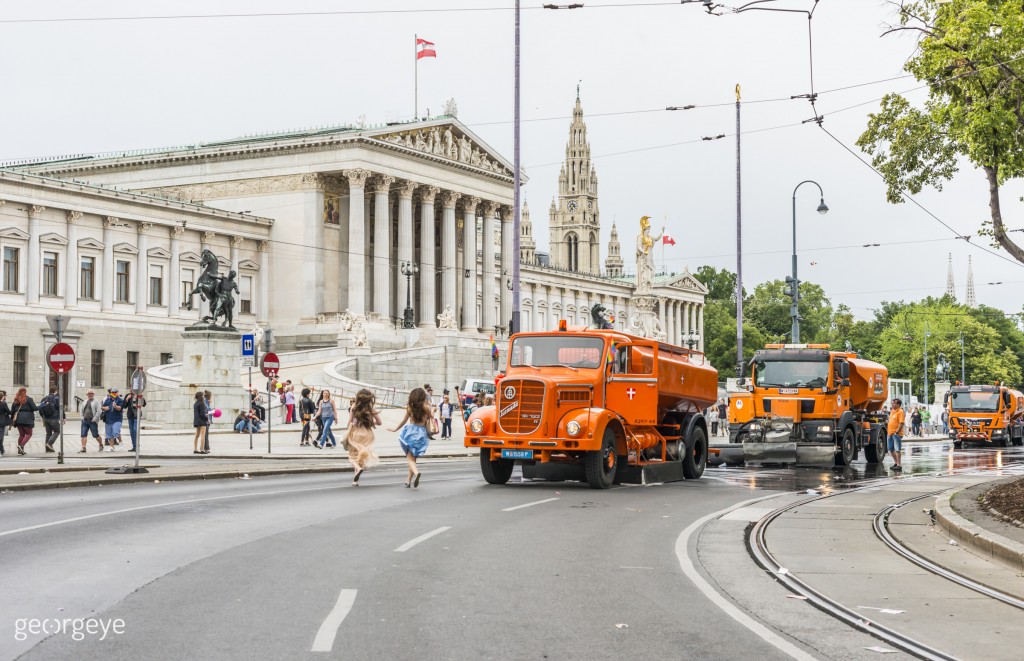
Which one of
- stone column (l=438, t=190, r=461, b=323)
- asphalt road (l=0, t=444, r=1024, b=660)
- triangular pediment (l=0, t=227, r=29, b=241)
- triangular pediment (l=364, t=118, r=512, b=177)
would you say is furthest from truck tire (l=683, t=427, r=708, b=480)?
stone column (l=438, t=190, r=461, b=323)

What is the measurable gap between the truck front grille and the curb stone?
7784 mm

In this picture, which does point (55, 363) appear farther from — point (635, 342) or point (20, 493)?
point (635, 342)

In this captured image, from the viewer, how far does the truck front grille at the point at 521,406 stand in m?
22.9

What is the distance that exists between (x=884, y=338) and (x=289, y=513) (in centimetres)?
13399

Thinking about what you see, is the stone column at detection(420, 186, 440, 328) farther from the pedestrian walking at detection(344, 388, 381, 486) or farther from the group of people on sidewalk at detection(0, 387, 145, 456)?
the pedestrian walking at detection(344, 388, 381, 486)

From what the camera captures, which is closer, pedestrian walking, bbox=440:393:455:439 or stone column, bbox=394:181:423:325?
pedestrian walking, bbox=440:393:455:439

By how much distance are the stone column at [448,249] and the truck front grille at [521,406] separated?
7184 cm

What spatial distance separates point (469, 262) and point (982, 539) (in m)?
83.9

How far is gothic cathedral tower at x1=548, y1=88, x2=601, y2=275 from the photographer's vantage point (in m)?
183

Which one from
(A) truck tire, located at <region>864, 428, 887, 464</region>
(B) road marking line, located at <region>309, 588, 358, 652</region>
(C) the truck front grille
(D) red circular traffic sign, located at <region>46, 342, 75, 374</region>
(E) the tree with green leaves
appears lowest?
(A) truck tire, located at <region>864, 428, 887, 464</region>

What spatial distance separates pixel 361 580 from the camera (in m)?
11.0

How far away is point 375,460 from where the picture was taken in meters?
24.0

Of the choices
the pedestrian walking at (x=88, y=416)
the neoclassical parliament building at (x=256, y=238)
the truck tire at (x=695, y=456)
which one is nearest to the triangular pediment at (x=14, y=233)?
the neoclassical parliament building at (x=256, y=238)

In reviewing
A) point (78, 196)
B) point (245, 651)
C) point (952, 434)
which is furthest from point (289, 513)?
point (78, 196)
